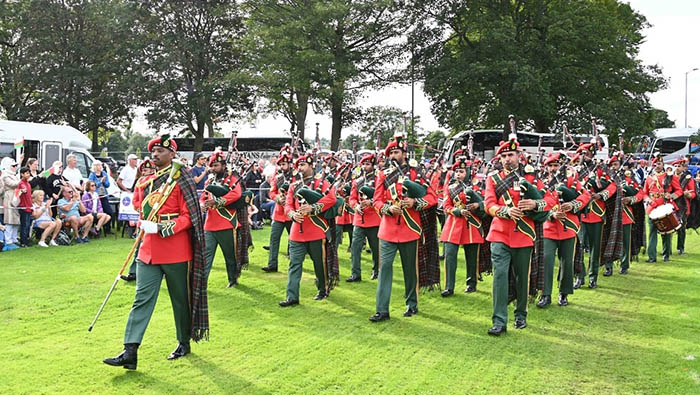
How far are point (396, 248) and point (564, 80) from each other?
27330 millimetres

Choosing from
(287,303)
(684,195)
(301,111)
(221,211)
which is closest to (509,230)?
(287,303)

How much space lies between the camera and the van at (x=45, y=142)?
1972cm

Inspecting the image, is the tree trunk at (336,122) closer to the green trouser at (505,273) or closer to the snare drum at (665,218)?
the snare drum at (665,218)

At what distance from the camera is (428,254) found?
27.4 ft

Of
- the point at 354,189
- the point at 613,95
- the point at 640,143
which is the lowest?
the point at 354,189

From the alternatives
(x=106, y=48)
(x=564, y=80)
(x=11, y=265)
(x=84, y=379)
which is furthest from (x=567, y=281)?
(x=106, y=48)

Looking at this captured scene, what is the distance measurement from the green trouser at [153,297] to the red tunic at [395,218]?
249 centimetres

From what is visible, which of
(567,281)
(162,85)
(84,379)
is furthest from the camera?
(162,85)

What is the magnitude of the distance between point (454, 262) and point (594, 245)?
97.7 inches

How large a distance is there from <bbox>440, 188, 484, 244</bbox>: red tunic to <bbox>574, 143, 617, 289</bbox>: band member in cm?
170

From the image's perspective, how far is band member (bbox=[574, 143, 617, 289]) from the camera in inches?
370

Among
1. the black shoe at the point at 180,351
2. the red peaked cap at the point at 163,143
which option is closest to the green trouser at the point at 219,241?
the black shoe at the point at 180,351

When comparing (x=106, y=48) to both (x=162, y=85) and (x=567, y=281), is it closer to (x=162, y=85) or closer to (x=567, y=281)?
(x=162, y=85)

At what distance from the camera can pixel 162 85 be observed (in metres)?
34.9
